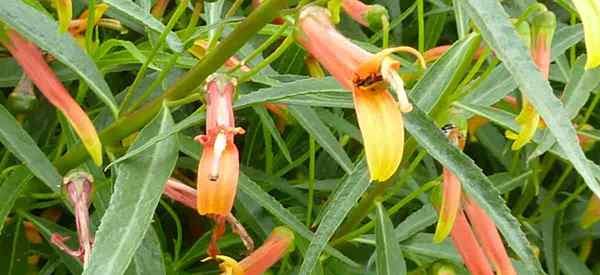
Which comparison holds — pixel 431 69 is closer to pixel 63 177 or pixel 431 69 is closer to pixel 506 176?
pixel 63 177

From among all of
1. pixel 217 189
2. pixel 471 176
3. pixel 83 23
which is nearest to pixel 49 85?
pixel 83 23

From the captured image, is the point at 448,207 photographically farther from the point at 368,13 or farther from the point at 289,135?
the point at 289,135

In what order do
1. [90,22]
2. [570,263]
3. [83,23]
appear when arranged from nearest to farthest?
1. [90,22]
2. [83,23]
3. [570,263]

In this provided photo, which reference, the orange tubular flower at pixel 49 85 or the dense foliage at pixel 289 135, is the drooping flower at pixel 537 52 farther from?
the orange tubular flower at pixel 49 85

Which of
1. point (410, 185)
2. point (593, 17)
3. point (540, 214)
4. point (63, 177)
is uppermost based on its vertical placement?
point (593, 17)

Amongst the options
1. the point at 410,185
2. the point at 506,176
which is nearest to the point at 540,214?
the point at 506,176

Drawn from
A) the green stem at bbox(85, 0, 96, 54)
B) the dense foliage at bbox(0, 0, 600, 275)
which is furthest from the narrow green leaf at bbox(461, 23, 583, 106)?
the green stem at bbox(85, 0, 96, 54)
